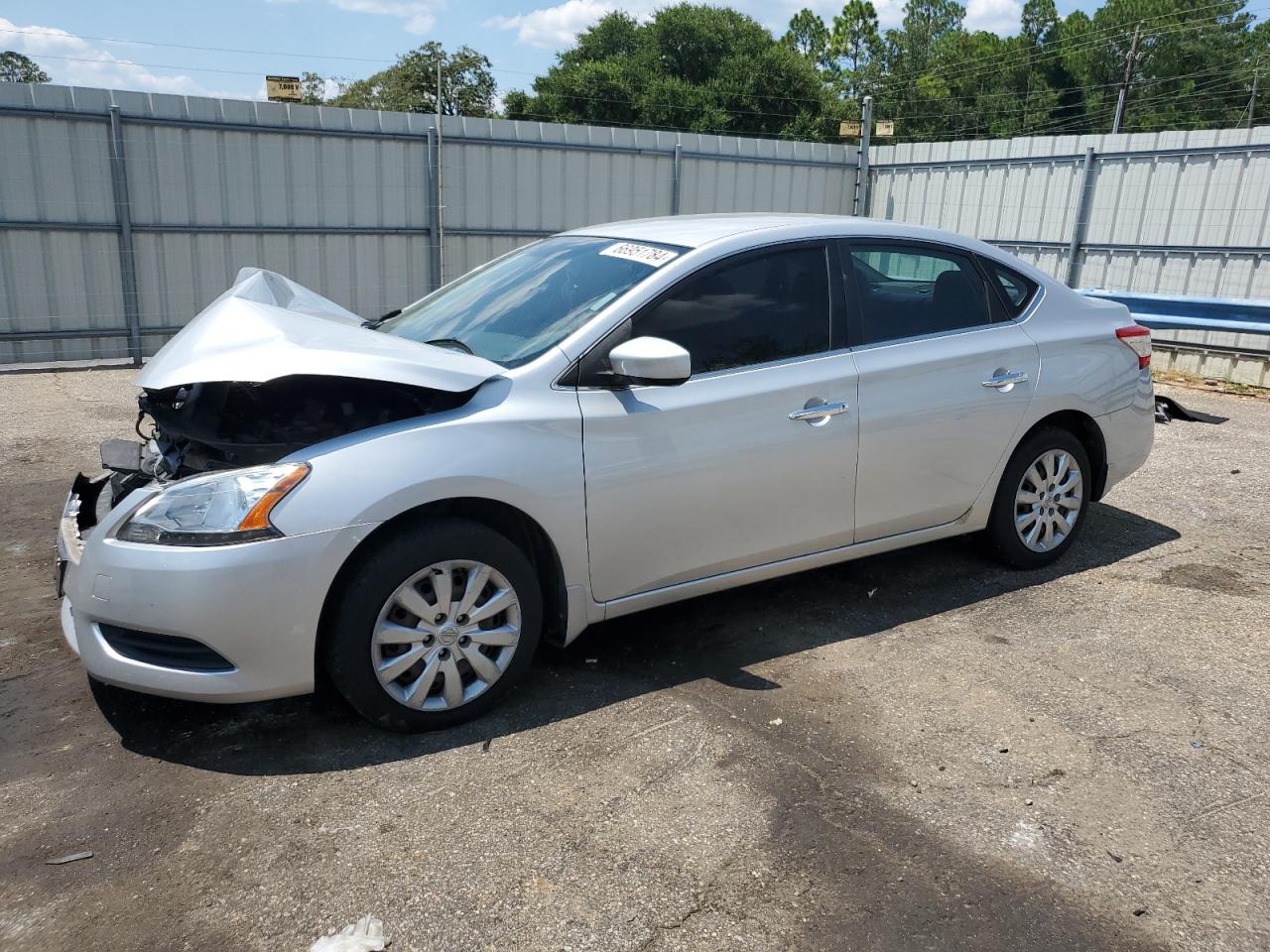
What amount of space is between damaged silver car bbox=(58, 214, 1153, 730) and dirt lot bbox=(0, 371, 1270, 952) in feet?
1.02

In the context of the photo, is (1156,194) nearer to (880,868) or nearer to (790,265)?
(790,265)

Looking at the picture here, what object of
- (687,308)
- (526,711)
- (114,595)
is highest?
(687,308)

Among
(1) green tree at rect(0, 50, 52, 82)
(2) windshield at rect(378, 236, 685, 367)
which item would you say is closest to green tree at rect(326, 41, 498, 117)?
(1) green tree at rect(0, 50, 52, 82)

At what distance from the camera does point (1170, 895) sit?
265cm

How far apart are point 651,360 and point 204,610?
5.32 ft

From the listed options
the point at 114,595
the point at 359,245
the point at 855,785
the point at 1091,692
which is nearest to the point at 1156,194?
the point at 359,245

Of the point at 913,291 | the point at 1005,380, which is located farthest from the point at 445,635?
the point at 1005,380

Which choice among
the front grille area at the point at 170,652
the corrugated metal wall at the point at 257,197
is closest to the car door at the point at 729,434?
the front grille area at the point at 170,652

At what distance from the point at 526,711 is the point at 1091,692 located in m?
2.13

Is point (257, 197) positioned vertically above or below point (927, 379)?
above

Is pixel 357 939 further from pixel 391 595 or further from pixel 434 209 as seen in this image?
pixel 434 209

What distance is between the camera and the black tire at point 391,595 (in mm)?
3154

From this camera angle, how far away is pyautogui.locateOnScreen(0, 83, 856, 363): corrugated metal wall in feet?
33.8

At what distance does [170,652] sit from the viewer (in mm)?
3102
